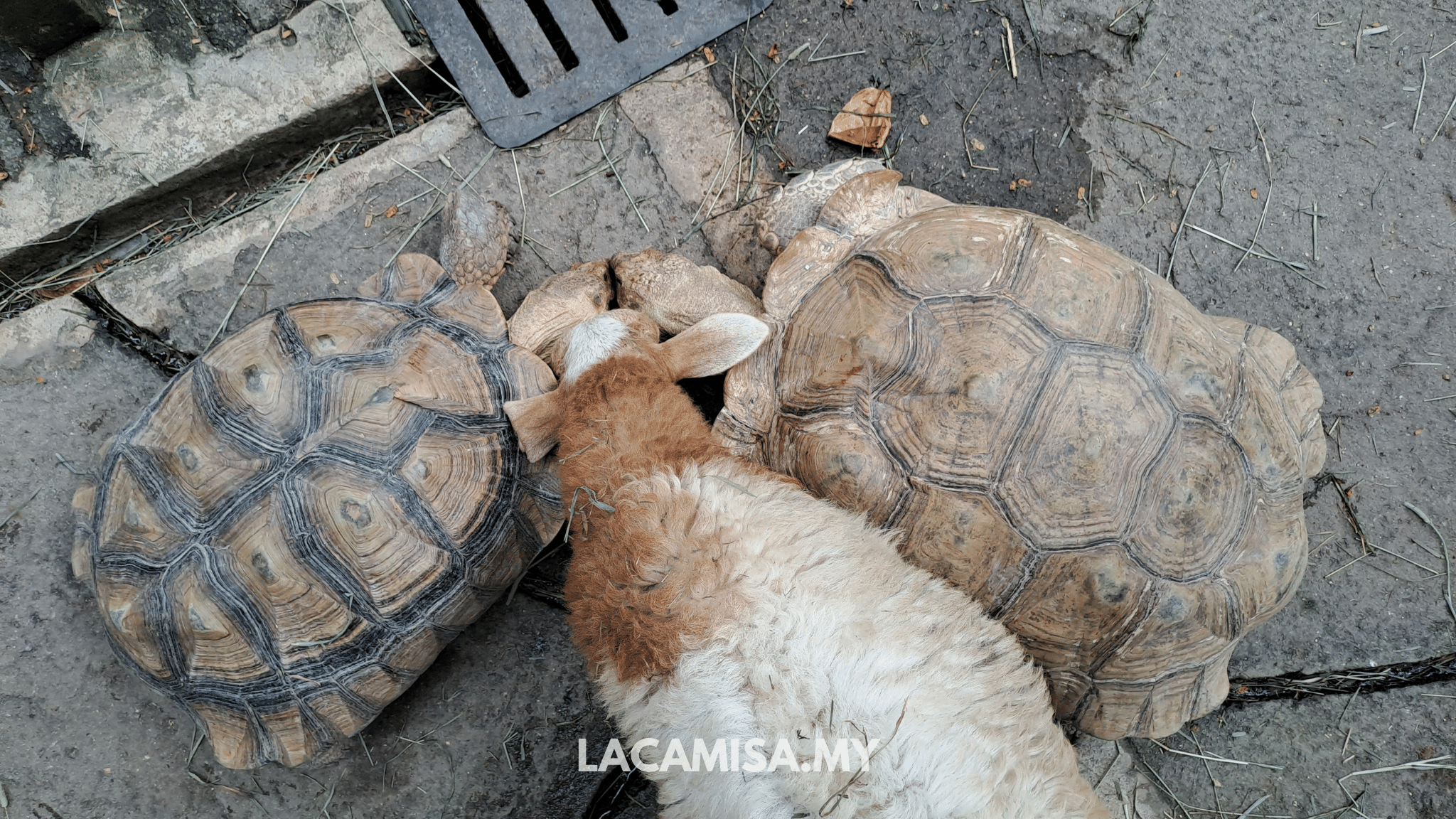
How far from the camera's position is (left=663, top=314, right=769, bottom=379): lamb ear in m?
2.48

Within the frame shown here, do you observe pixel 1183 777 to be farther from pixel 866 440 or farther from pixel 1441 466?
pixel 866 440

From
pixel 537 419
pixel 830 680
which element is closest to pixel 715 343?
pixel 537 419

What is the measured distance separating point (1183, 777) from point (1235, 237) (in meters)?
2.09

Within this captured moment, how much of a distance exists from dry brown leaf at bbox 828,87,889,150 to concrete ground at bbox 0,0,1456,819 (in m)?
0.06

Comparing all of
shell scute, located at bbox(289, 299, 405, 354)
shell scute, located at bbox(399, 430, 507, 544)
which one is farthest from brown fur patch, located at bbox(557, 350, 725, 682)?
shell scute, located at bbox(289, 299, 405, 354)

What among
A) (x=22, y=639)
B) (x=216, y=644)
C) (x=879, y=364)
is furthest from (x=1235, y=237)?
(x=22, y=639)

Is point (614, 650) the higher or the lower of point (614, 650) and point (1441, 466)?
the higher

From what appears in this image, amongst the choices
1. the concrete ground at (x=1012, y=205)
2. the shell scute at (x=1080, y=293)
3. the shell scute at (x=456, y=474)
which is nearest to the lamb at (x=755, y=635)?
the shell scute at (x=456, y=474)

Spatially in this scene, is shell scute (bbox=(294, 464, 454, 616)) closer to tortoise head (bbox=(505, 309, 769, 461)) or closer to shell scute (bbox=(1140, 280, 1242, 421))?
tortoise head (bbox=(505, 309, 769, 461))

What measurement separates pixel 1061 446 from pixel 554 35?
96.7 inches

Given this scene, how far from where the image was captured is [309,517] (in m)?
2.53

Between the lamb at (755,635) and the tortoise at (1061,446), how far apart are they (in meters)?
0.18

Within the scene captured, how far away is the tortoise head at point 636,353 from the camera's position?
8.07 ft

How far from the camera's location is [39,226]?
3180 mm
